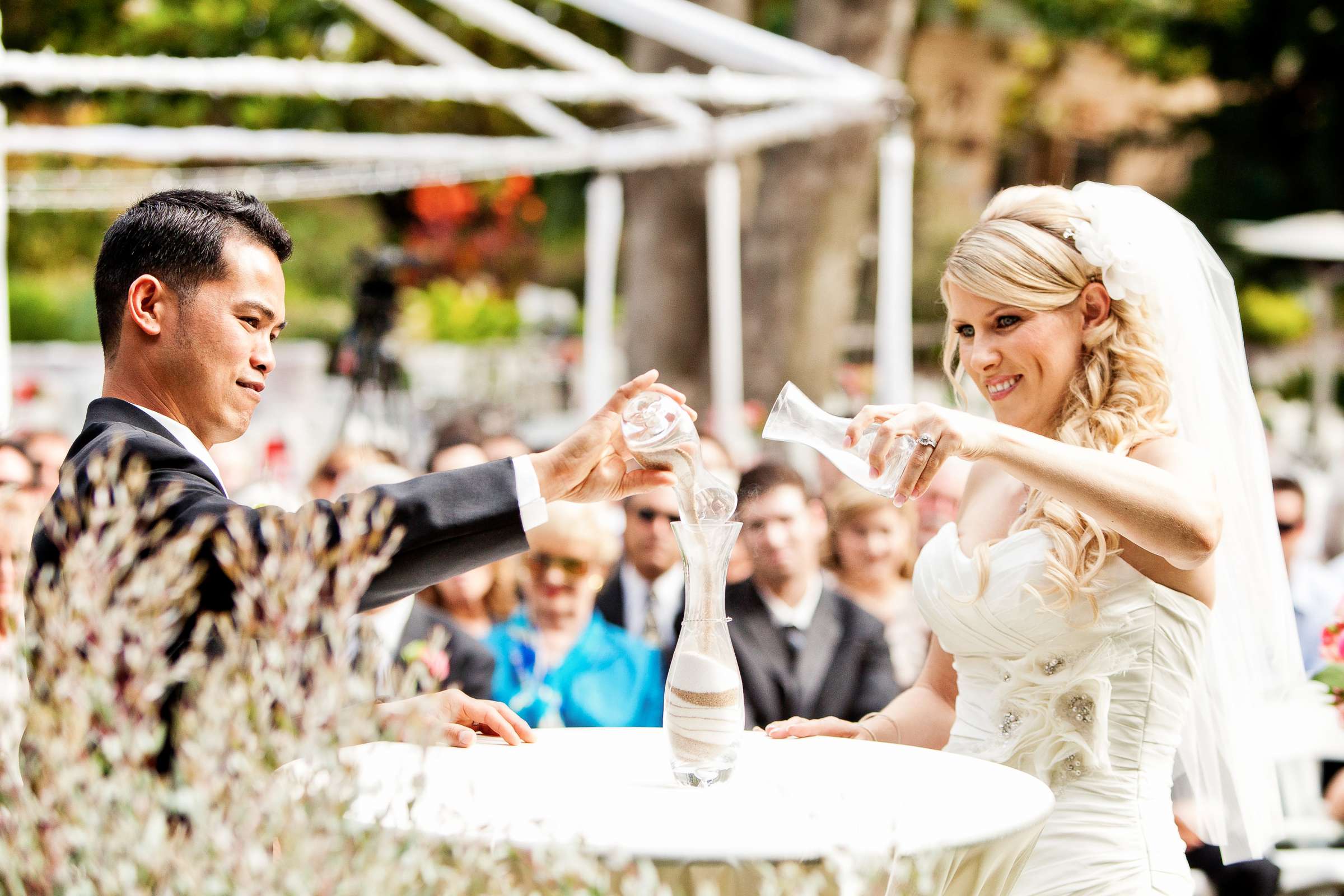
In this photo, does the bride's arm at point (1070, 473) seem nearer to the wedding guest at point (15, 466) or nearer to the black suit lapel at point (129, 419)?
the black suit lapel at point (129, 419)

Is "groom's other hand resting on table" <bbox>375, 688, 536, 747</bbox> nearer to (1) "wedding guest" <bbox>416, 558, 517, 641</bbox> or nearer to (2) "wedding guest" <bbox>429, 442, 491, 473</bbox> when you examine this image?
(1) "wedding guest" <bbox>416, 558, 517, 641</bbox>

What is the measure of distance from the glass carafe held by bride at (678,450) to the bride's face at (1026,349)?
26.9 inches

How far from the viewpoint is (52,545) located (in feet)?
6.71

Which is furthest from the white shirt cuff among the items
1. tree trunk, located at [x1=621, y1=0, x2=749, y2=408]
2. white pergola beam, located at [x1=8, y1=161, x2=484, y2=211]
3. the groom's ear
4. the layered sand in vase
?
tree trunk, located at [x1=621, y1=0, x2=749, y2=408]

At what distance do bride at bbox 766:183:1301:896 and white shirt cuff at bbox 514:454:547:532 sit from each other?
1.86 ft

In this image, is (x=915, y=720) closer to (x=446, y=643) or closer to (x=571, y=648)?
(x=446, y=643)

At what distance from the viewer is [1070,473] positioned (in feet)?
7.69

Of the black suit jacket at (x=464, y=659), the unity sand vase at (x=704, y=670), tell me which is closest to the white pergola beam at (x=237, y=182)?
the black suit jacket at (x=464, y=659)

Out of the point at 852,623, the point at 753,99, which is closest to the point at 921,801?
the point at 852,623

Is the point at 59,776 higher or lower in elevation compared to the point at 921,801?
higher

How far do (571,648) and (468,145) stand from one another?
6201 millimetres

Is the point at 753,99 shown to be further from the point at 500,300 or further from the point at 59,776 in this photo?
the point at 500,300

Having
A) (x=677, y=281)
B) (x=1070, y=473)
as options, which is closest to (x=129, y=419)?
(x=1070, y=473)

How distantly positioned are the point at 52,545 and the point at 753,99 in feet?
19.1
